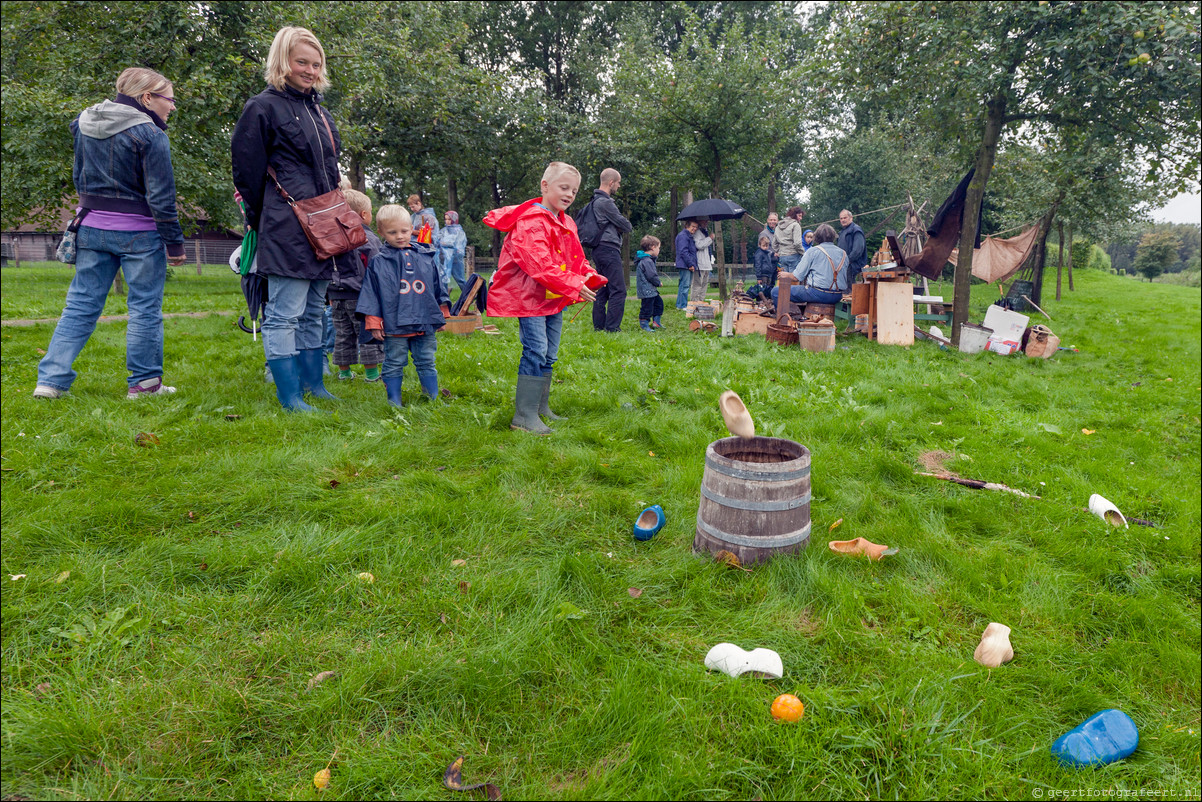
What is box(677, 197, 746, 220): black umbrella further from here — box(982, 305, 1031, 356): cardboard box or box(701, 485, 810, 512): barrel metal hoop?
box(701, 485, 810, 512): barrel metal hoop

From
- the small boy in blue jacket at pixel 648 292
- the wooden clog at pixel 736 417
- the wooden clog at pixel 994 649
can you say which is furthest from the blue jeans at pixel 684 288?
the wooden clog at pixel 994 649

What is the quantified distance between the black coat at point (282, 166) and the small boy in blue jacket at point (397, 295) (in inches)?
17.4

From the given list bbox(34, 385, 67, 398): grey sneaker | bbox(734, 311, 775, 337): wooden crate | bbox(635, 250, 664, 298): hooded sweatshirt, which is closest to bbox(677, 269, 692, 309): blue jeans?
bbox(635, 250, 664, 298): hooded sweatshirt

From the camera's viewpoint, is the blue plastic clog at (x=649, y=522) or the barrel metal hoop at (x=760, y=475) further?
the blue plastic clog at (x=649, y=522)

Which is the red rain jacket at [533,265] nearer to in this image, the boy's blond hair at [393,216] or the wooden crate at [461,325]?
the boy's blond hair at [393,216]

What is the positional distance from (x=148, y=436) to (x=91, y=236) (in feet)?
5.77

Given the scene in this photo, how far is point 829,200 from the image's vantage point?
29.5 meters

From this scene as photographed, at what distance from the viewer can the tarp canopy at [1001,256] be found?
13992mm

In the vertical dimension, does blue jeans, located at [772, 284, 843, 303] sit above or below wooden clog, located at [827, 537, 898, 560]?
above

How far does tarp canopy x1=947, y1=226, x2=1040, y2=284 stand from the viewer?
14.0 metres

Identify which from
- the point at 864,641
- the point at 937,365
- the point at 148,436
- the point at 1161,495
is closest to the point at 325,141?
the point at 148,436

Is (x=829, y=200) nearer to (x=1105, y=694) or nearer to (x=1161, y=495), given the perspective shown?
(x=1161, y=495)

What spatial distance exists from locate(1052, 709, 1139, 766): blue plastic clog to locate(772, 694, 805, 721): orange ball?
0.72 m

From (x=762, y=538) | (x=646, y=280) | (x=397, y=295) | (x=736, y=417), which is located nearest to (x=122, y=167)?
(x=397, y=295)
